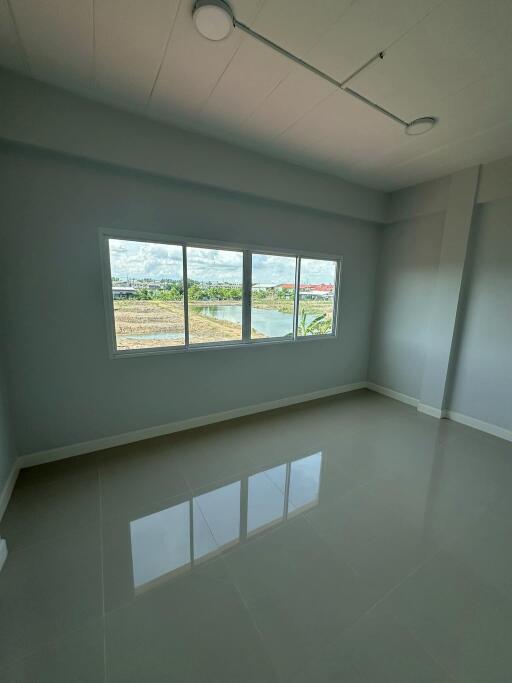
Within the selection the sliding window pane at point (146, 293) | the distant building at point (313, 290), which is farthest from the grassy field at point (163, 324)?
the distant building at point (313, 290)

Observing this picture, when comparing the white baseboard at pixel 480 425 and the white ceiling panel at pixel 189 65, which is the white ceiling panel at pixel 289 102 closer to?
the white ceiling panel at pixel 189 65

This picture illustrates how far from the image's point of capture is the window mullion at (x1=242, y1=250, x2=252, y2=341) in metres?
2.97

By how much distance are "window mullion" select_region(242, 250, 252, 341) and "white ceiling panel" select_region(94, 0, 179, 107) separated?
1.53m

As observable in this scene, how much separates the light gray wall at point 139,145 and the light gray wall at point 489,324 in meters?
1.78

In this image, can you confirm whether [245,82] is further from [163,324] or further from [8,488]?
[8,488]

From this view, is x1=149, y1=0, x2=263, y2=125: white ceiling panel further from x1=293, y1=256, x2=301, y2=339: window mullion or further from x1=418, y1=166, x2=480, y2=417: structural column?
x1=418, y1=166, x2=480, y2=417: structural column

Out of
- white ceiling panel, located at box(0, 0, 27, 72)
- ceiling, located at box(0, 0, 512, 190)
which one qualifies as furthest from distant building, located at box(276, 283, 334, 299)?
white ceiling panel, located at box(0, 0, 27, 72)

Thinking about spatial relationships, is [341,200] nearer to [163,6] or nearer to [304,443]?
[163,6]

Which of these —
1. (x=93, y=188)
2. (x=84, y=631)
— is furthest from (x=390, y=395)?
(x=93, y=188)

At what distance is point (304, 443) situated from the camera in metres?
2.70

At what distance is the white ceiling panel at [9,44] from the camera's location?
1358mm

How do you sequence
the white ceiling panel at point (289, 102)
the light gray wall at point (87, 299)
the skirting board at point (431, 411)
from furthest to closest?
the skirting board at point (431, 411), the light gray wall at point (87, 299), the white ceiling panel at point (289, 102)

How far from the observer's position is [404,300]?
3.73m

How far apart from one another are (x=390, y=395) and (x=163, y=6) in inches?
172
